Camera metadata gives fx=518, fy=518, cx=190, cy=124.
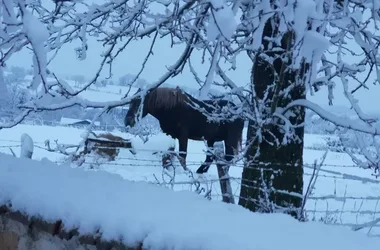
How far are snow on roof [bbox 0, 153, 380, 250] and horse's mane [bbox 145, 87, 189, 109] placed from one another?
351 cm

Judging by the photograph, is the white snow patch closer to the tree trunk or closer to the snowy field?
the tree trunk

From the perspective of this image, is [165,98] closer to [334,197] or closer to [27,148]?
[27,148]

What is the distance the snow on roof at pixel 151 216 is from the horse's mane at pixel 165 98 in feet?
11.5

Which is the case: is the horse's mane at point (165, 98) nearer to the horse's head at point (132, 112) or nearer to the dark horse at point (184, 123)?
the dark horse at point (184, 123)

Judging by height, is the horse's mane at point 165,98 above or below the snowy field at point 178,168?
above

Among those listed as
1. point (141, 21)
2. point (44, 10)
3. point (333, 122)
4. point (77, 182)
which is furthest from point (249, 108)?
point (77, 182)

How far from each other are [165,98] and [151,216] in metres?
4.48

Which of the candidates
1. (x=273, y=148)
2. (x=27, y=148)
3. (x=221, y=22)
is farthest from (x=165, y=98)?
(x=221, y=22)

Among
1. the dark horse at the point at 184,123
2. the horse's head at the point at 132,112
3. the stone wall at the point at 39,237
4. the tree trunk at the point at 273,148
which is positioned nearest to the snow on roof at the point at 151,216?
the stone wall at the point at 39,237

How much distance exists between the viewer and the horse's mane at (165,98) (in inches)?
247

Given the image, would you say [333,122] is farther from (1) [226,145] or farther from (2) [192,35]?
(1) [226,145]

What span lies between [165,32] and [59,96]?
1039 millimetres

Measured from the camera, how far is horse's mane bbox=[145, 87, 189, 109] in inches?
247

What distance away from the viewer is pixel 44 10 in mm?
4688
